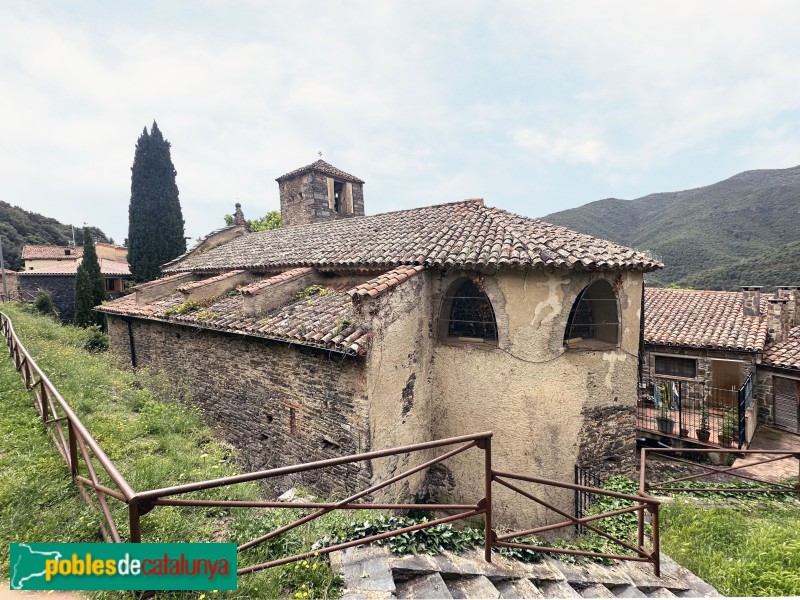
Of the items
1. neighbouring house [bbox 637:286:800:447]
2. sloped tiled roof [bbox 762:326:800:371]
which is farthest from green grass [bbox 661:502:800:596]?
sloped tiled roof [bbox 762:326:800:371]

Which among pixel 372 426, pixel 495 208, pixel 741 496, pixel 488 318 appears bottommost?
pixel 741 496

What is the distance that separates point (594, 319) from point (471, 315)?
9.42ft

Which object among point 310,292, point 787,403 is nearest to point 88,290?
point 310,292

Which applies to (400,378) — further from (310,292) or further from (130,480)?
(130,480)

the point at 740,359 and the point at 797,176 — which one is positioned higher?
the point at 797,176

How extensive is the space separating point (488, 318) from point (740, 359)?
10954mm

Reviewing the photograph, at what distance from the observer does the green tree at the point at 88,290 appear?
22031mm

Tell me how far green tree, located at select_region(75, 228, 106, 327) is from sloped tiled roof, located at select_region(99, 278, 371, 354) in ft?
48.2

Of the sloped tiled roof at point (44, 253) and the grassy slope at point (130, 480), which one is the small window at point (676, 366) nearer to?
the grassy slope at point (130, 480)

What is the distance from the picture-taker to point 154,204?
78.6ft

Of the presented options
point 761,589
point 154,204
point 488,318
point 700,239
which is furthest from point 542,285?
point 700,239

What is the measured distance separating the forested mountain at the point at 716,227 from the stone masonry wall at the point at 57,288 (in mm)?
52278

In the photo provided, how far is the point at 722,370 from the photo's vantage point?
13.0 m

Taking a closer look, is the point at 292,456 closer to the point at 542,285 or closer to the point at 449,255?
the point at 449,255
